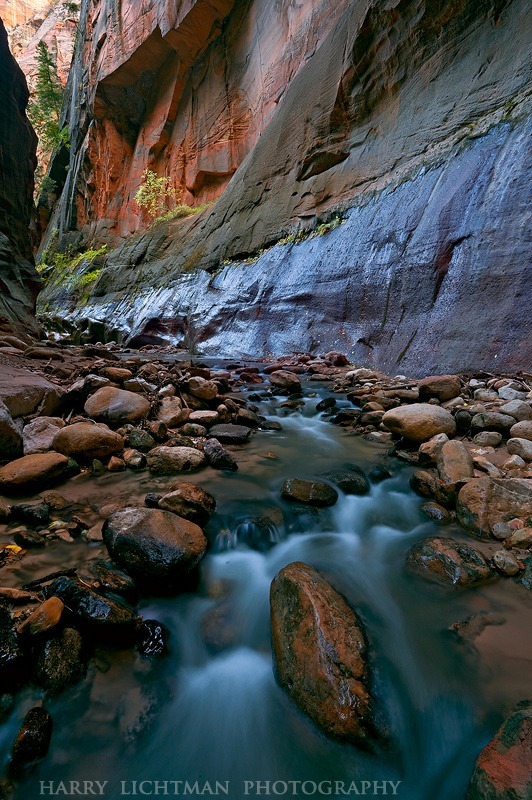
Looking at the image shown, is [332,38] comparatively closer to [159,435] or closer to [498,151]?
[498,151]

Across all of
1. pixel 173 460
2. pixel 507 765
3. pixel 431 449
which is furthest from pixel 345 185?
pixel 507 765

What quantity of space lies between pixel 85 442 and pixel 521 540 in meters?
2.71

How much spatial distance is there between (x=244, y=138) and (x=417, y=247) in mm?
13538

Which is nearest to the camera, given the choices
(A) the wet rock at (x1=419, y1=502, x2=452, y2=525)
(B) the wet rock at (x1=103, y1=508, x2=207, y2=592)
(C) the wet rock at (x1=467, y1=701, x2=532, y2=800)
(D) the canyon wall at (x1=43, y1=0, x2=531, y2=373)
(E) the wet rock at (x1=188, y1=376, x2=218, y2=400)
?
(C) the wet rock at (x1=467, y1=701, x2=532, y2=800)

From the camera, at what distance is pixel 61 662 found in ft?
4.09

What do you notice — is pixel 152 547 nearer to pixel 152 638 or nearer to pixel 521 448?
pixel 152 638

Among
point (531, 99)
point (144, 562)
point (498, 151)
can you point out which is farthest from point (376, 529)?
point (531, 99)

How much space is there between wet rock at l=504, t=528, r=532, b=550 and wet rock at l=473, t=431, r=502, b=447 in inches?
42.9

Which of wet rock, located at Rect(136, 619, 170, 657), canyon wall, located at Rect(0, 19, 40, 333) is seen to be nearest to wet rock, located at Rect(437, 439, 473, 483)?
wet rock, located at Rect(136, 619, 170, 657)

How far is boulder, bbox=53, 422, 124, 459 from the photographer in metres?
2.58

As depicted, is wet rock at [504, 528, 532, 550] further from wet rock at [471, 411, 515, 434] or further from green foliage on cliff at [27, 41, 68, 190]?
green foliage on cliff at [27, 41, 68, 190]

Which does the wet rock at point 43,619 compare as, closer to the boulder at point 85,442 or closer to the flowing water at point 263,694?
the flowing water at point 263,694

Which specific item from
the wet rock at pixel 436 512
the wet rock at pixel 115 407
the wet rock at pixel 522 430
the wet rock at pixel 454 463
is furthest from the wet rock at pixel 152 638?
the wet rock at pixel 522 430

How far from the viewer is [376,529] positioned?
2.21 m
